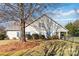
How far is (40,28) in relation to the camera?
220cm

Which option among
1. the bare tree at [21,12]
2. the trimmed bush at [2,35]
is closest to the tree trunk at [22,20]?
the bare tree at [21,12]

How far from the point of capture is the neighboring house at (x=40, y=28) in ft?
7.16

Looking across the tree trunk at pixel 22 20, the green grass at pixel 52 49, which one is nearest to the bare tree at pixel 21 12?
the tree trunk at pixel 22 20

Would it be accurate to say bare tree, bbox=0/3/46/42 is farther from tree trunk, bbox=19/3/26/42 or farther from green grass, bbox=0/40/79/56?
green grass, bbox=0/40/79/56

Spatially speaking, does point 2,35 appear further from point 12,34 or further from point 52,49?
point 52,49

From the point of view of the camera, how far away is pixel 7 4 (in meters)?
2.20

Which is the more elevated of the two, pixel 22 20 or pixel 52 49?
pixel 22 20

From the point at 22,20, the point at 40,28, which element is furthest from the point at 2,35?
the point at 40,28

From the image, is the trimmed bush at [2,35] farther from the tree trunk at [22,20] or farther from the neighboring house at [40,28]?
the tree trunk at [22,20]

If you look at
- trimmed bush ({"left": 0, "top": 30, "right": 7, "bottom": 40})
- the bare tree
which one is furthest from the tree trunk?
trimmed bush ({"left": 0, "top": 30, "right": 7, "bottom": 40})

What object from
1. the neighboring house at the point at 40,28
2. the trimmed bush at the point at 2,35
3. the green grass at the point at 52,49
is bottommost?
the green grass at the point at 52,49

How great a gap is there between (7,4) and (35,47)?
0.42 metres

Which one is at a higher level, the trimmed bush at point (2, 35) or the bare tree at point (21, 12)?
the bare tree at point (21, 12)

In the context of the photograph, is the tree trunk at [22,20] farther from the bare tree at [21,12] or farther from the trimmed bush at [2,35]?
the trimmed bush at [2,35]
